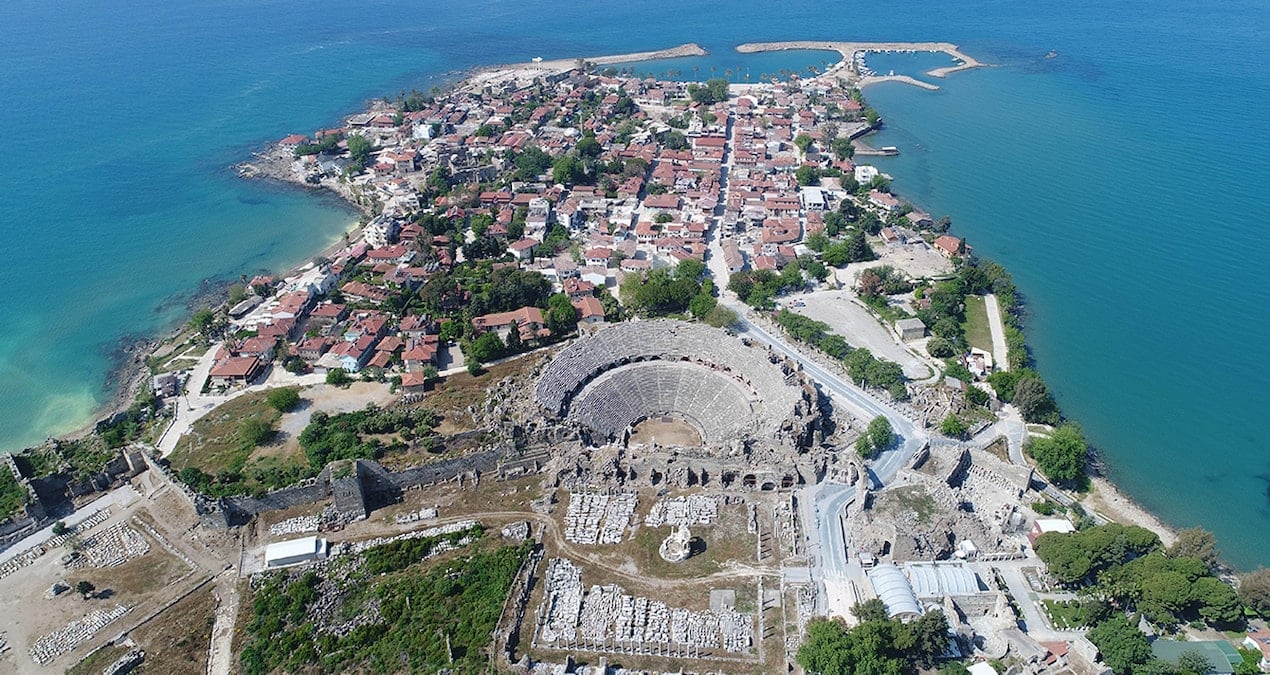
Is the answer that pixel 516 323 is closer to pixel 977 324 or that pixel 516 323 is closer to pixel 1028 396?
pixel 1028 396

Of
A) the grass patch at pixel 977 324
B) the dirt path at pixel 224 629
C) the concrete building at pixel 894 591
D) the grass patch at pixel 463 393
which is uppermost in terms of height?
the concrete building at pixel 894 591

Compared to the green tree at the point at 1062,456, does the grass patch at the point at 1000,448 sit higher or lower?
lower

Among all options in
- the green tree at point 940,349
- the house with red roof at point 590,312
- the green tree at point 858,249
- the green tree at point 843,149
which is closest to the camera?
the green tree at point 940,349

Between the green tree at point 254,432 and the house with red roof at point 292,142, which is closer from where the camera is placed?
the green tree at point 254,432

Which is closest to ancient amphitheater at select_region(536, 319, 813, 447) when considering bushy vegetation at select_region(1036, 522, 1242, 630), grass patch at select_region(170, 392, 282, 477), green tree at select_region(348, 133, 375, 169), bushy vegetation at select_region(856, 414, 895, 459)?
bushy vegetation at select_region(856, 414, 895, 459)

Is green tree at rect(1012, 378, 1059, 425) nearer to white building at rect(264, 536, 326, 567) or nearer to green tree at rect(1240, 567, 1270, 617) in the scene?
green tree at rect(1240, 567, 1270, 617)

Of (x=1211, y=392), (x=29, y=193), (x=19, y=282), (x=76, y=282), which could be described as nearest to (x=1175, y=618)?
(x=1211, y=392)

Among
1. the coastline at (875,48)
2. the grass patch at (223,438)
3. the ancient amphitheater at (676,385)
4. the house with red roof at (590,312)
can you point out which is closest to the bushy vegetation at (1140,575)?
the ancient amphitheater at (676,385)

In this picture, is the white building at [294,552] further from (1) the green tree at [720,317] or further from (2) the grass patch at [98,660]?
(1) the green tree at [720,317]

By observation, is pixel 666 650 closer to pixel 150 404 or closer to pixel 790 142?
pixel 150 404
